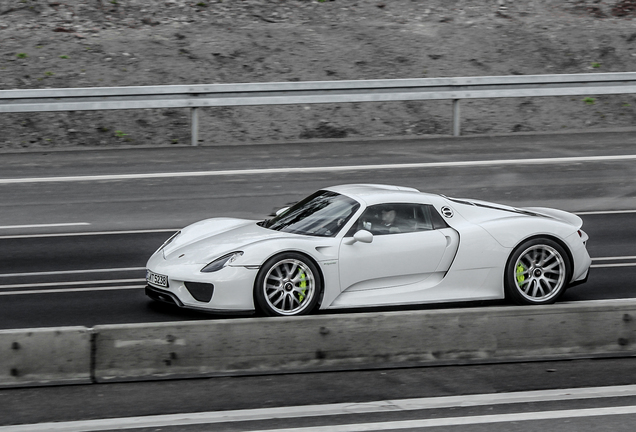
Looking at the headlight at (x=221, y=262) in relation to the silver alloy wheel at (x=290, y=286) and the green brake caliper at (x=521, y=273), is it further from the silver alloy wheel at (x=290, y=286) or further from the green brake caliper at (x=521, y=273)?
the green brake caliper at (x=521, y=273)

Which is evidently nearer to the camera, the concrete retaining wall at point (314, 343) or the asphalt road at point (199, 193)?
the concrete retaining wall at point (314, 343)

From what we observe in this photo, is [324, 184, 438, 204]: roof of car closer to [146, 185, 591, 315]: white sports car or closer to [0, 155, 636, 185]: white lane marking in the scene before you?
[146, 185, 591, 315]: white sports car

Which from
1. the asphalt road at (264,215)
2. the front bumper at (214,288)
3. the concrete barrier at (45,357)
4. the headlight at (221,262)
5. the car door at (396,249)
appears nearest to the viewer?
the asphalt road at (264,215)

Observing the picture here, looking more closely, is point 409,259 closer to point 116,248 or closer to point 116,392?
point 116,392

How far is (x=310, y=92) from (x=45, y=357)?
10848mm

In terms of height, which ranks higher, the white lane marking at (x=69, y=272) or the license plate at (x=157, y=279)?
the license plate at (x=157, y=279)

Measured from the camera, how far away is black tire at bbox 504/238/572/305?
8.57 m

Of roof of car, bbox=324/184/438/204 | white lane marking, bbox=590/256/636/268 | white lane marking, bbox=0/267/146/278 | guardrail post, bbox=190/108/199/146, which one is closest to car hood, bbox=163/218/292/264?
roof of car, bbox=324/184/438/204

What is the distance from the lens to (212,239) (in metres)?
8.70

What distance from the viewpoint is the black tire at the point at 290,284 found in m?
8.06

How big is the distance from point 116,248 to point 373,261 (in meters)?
4.34

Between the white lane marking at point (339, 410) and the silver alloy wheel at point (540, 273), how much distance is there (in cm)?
215

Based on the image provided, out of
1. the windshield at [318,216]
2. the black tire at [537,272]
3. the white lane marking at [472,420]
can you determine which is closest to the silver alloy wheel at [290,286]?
the windshield at [318,216]

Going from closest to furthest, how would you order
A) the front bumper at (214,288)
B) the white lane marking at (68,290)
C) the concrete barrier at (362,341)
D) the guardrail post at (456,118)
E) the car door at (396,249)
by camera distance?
the concrete barrier at (362,341)
the front bumper at (214,288)
the car door at (396,249)
the white lane marking at (68,290)
the guardrail post at (456,118)
